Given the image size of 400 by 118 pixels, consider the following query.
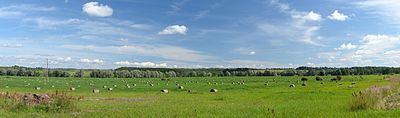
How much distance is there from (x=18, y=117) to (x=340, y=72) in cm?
16815

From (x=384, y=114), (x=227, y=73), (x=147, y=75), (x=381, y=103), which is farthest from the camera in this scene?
(x=227, y=73)

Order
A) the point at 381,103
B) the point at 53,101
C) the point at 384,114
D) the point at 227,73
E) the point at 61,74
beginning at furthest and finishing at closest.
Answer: the point at 227,73 < the point at 61,74 < the point at 53,101 < the point at 381,103 < the point at 384,114

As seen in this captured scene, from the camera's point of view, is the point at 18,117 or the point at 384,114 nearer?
the point at 384,114

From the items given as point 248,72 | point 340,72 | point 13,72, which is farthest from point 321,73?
point 13,72

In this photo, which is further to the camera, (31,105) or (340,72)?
(340,72)

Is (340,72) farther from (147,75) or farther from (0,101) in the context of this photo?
(0,101)

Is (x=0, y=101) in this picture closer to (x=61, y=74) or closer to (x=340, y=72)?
(x=61, y=74)

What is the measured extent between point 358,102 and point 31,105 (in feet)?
54.1

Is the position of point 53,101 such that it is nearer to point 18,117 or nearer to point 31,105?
point 31,105

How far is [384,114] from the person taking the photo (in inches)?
566

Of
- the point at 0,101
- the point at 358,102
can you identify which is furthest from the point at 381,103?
the point at 0,101

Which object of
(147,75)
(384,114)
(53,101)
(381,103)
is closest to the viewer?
(384,114)

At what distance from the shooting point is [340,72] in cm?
17162

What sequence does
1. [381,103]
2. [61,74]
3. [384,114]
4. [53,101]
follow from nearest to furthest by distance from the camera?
1. [384,114]
2. [381,103]
3. [53,101]
4. [61,74]
